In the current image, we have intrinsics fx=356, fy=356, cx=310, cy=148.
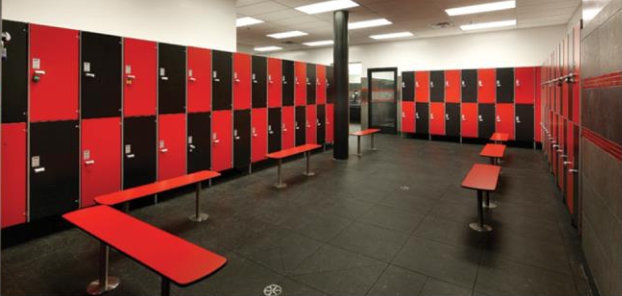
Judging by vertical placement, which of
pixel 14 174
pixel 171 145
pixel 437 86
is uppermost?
pixel 437 86

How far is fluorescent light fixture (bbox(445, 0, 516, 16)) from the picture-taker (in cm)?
671

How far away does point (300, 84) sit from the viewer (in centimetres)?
697

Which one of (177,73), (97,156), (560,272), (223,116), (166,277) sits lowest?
(560,272)

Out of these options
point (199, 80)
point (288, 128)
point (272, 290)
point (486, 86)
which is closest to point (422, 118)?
point (486, 86)

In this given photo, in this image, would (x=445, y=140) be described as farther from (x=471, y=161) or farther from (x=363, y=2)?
(x=363, y=2)

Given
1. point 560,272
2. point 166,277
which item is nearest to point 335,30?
point 560,272

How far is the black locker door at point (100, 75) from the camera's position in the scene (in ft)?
11.8

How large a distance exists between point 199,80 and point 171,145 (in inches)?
38.6

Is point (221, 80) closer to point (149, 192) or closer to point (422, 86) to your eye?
point (149, 192)

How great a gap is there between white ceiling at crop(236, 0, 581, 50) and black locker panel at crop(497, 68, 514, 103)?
1.14m

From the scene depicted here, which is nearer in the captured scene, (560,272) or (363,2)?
(560,272)

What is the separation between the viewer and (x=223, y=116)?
209 inches

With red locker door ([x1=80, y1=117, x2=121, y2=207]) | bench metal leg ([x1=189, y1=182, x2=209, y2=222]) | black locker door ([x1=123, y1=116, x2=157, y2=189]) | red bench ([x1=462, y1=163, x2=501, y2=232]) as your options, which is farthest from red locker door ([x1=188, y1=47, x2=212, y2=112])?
red bench ([x1=462, y1=163, x2=501, y2=232])

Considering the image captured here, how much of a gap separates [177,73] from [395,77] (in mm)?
7869
